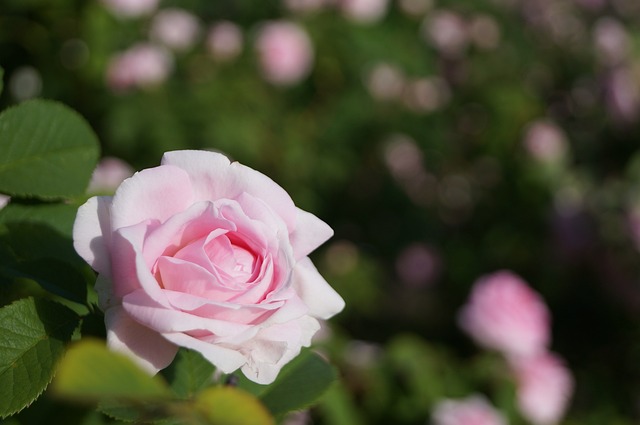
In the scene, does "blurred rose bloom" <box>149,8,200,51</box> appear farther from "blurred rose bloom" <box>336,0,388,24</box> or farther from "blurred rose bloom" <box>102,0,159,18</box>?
"blurred rose bloom" <box>336,0,388,24</box>

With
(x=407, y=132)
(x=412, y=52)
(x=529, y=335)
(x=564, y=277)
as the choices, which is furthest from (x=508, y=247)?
(x=529, y=335)

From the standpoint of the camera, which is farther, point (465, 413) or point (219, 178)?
point (465, 413)

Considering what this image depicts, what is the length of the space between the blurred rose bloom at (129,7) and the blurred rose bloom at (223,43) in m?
0.24

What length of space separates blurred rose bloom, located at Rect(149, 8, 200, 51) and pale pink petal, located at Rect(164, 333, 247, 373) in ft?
6.23

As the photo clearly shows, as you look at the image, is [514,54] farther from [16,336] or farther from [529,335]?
[16,336]

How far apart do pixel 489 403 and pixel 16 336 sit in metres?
1.48

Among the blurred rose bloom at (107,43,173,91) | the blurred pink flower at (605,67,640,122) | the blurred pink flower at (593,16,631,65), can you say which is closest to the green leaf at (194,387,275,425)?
the blurred rose bloom at (107,43,173,91)

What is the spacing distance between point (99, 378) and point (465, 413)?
141cm

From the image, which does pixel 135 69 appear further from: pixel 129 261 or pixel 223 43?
pixel 129 261

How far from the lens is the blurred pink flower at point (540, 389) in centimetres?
191

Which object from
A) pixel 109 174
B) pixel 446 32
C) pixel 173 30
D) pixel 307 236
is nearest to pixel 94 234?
pixel 307 236

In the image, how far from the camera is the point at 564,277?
Result: 339cm

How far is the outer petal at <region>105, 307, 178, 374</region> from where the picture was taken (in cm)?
53

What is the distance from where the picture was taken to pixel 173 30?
2330 millimetres
